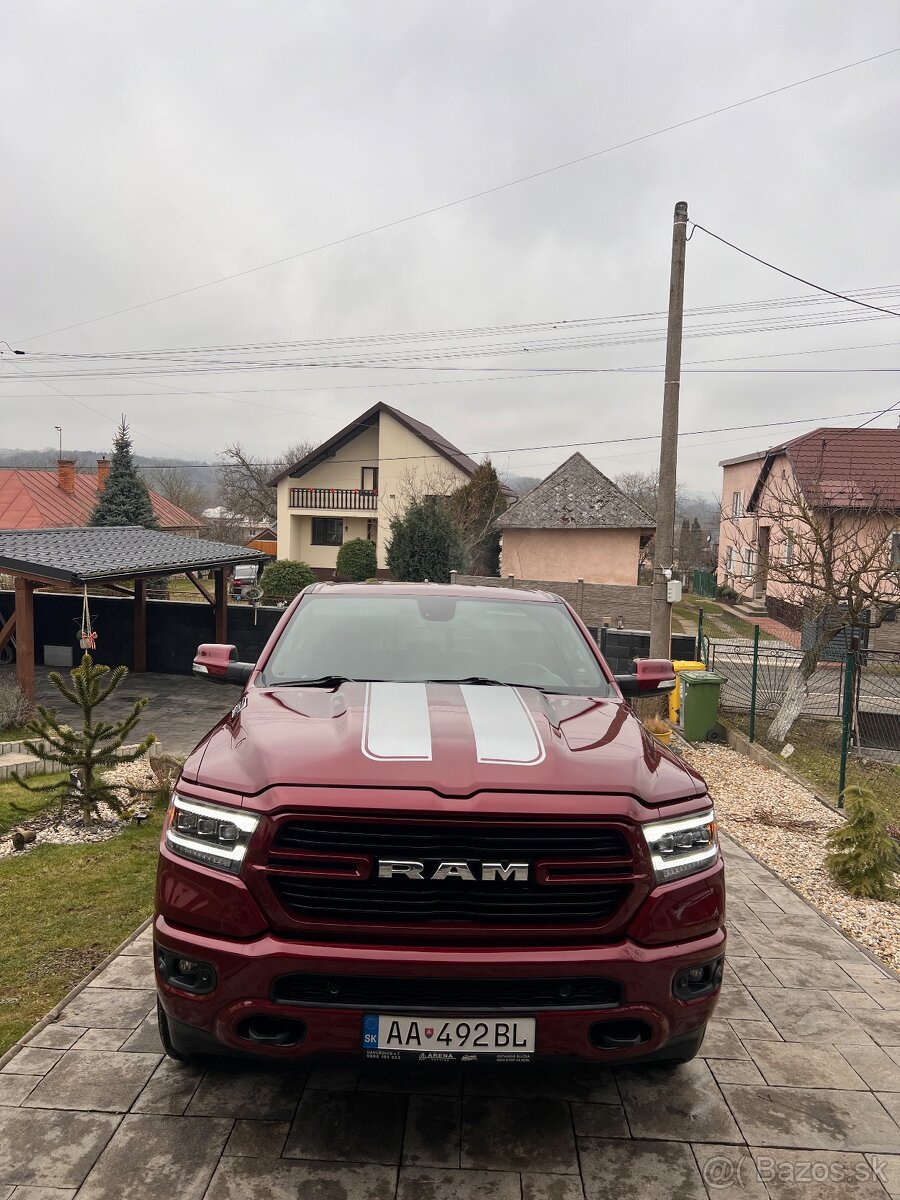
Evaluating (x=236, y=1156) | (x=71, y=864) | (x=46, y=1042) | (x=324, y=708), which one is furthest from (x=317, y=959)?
(x=71, y=864)

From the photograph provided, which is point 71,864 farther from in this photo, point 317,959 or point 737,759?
point 737,759

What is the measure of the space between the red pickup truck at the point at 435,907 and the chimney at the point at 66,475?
41.6 m

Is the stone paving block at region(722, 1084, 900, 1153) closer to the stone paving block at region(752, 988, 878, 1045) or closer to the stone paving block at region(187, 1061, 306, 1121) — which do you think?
the stone paving block at region(752, 988, 878, 1045)

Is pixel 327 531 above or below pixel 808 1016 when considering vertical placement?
above

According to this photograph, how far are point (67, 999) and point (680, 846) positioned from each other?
2625mm

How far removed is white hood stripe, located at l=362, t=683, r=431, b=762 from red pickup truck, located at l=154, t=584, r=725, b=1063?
0.01 meters

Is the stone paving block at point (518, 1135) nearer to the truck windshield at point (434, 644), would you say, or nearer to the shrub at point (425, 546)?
the truck windshield at point (434, 644)

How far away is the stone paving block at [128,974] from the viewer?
3764mm

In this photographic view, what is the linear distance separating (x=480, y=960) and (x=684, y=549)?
163ft

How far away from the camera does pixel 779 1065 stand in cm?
332

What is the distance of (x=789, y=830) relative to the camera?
7.10m

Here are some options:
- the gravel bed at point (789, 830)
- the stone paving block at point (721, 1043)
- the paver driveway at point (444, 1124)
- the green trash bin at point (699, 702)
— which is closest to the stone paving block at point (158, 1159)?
the paver driveway at point (444, 1124)

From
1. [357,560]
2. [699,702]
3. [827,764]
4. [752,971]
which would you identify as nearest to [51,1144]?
[752,971]

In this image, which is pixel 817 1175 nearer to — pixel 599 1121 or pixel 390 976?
pixel 599 1121
